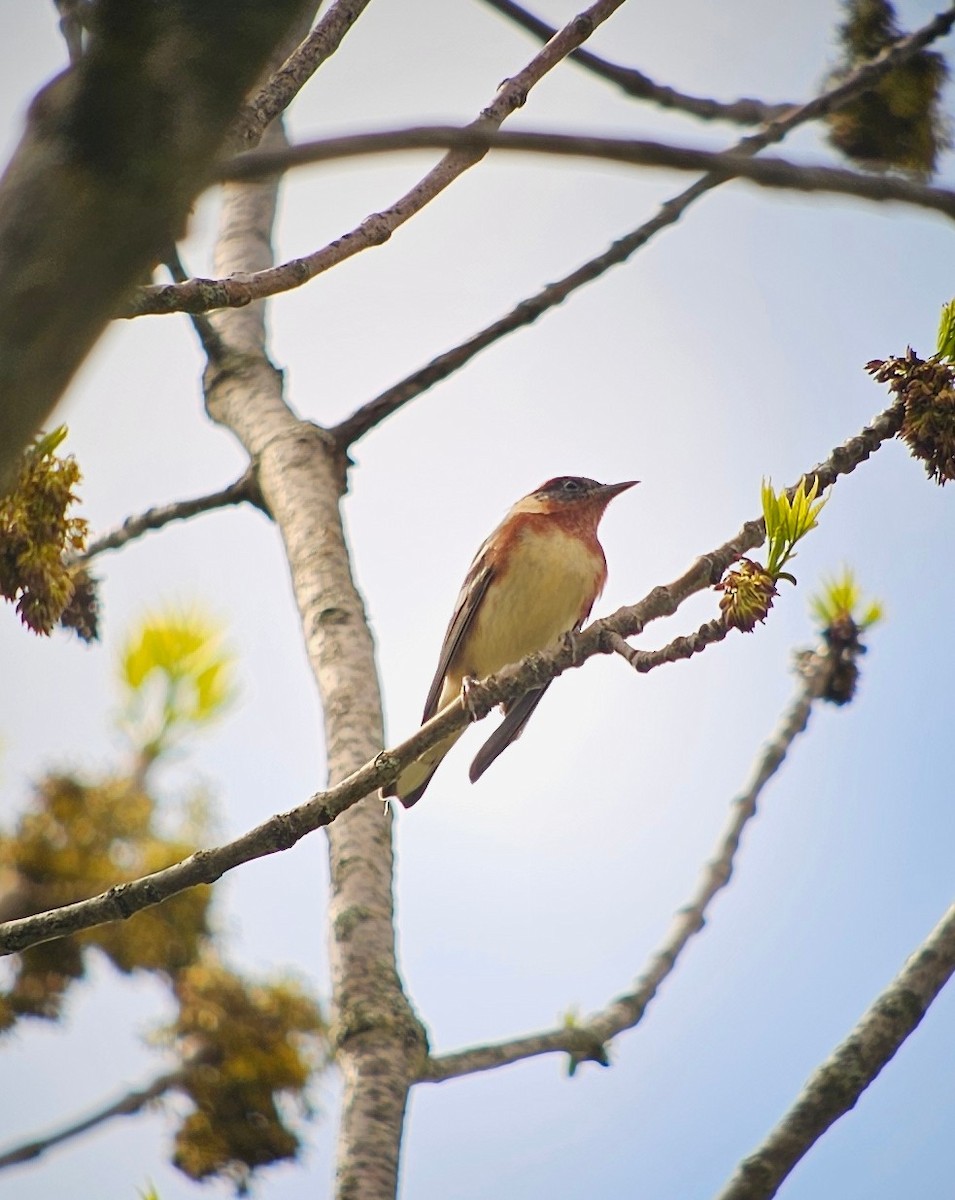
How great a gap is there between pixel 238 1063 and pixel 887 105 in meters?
4.35

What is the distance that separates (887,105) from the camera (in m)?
5.03

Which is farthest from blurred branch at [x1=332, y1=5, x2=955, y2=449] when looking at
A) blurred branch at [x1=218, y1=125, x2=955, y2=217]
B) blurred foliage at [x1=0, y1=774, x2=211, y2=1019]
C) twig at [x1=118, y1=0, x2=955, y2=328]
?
blurred branch at [x1=218, y1=125, x2=955, y2=217]

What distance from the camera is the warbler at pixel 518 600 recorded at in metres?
6.05

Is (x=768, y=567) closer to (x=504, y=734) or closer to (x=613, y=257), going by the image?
(x=613, y=257)

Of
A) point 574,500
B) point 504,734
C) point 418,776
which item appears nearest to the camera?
point 418,776

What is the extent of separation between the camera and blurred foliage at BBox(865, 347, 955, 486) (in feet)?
9.92

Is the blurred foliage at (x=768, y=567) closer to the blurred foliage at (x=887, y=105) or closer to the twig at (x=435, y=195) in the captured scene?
the twig at (x=435, y=195)

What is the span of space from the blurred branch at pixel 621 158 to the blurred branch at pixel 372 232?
0.96 meters

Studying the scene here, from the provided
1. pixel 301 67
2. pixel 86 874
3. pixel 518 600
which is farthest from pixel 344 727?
pixel 518 600

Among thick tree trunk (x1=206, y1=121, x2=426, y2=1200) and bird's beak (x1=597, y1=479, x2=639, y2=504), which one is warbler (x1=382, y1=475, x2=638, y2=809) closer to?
bird's beak (x1=597, y1=479, x2=639, y2=504)

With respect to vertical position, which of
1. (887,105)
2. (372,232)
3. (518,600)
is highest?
(887,105)

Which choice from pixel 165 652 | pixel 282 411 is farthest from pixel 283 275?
pixel 165 652

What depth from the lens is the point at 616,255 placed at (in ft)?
14.9

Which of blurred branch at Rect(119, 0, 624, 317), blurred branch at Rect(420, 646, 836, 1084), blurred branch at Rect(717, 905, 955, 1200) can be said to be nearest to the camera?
blurred branch at Rect(119, 0, 624, 317)
